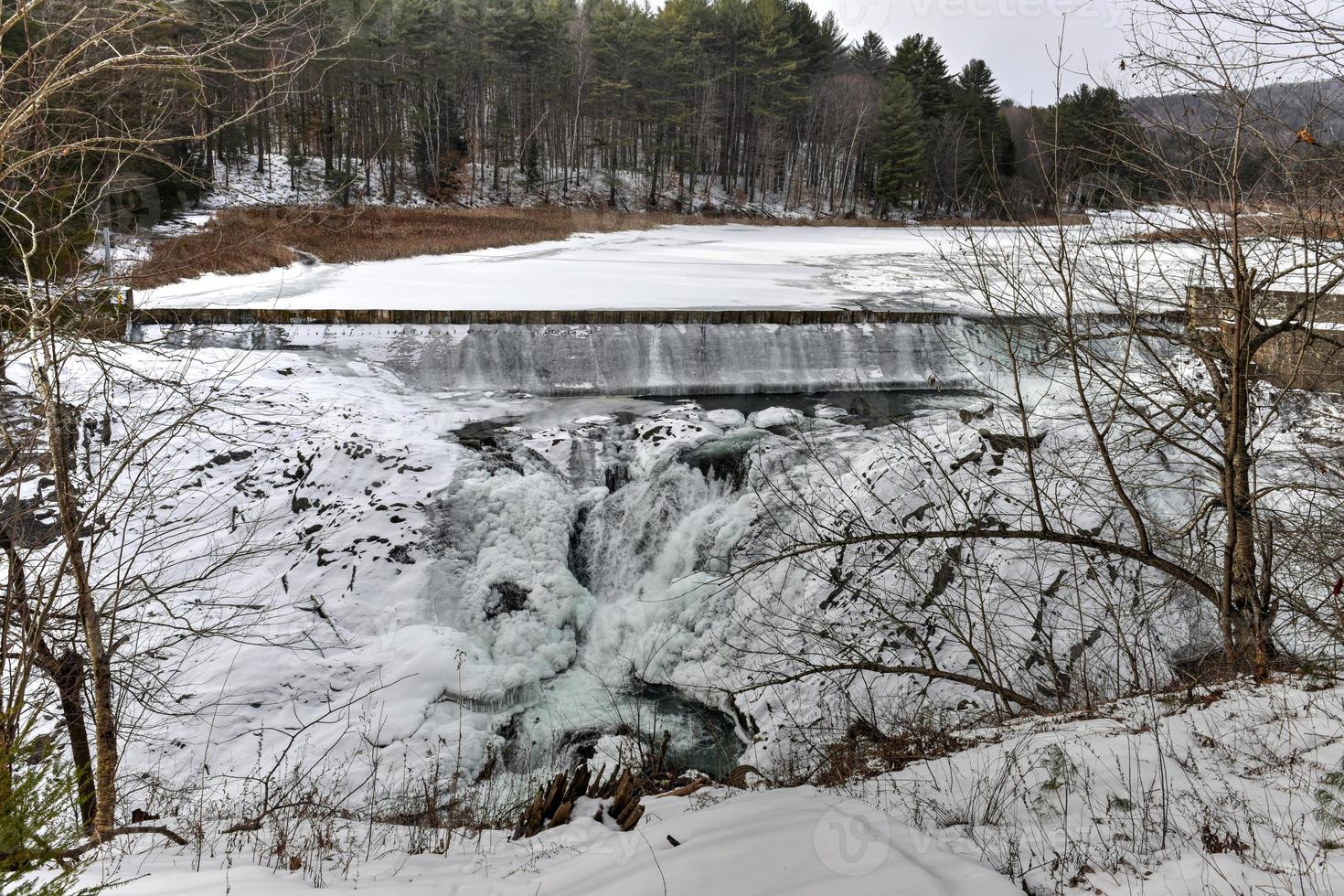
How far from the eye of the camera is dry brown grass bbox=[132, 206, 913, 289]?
55.6 feet

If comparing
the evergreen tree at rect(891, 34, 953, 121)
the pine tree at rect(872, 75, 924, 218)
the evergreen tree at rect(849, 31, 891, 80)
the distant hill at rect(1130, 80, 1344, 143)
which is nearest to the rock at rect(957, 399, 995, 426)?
the distant hill at rect(1130, 80, 1344, 143)

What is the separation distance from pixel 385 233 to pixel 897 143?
30.2 metres

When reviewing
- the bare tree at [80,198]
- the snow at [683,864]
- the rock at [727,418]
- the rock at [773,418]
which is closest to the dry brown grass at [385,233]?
the rock at [727,418]

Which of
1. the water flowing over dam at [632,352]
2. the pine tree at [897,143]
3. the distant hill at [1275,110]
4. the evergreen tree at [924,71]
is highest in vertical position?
the evergreen tree at [924,71]

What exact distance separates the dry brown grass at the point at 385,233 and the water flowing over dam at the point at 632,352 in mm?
2045

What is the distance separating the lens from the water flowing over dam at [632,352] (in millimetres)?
12875

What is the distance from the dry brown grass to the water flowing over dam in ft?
6.71

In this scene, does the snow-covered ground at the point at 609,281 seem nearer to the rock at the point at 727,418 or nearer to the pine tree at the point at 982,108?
the rock at the point at 727,418

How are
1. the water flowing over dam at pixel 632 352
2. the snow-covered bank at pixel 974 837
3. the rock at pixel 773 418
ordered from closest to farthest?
the snow-covered bank at pixel 974 837 → the rock at pixel 773 418 → the water flowing over dam at pixel 632 352

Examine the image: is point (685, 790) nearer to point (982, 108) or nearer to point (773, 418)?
point (773, 418)

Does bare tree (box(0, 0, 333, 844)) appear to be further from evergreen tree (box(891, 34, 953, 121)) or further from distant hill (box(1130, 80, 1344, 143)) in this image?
evergreen tree (box(891, 34, 953, 121))

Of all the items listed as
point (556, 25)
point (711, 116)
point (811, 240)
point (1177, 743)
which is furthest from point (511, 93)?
point (1177, 743)

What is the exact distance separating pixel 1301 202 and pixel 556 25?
46522 millimetres

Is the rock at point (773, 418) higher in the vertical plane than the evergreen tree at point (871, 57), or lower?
lower
